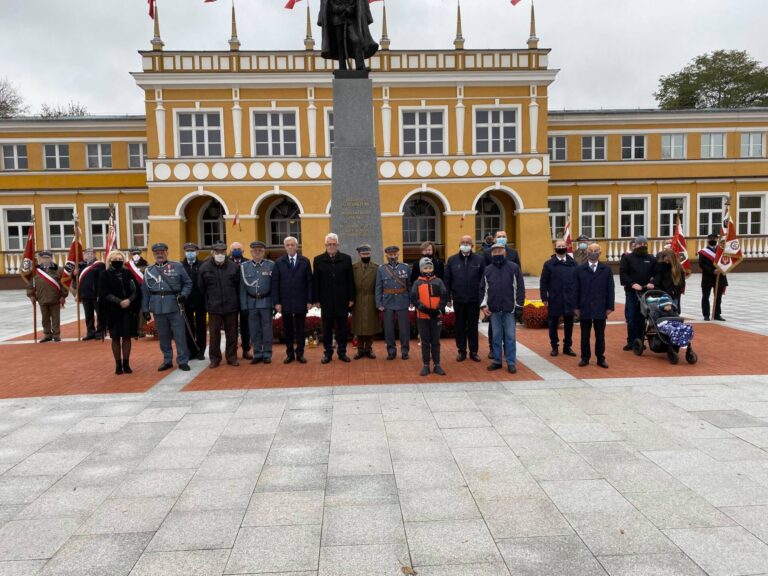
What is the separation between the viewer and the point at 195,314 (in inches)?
351

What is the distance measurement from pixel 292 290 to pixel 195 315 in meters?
1.83

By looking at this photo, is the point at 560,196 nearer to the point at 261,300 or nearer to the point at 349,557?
the point at 261,300

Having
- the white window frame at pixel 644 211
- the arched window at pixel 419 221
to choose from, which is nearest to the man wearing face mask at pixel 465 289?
the arched window at pixel 419 221

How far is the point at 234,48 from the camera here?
25844 mm

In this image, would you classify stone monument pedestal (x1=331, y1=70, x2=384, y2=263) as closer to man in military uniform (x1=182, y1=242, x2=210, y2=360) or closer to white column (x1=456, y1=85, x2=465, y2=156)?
man in military uniform (x1=182, y1=242, x2=210, y2=360)

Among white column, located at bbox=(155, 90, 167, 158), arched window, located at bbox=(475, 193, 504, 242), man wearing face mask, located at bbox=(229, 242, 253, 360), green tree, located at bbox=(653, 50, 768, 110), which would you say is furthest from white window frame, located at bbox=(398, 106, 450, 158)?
green tree, located at bbox=(653, 50, 768, 110)

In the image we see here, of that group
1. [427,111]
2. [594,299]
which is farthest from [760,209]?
[594,299]

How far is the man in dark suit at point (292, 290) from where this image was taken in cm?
826

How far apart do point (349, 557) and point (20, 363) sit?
824cm

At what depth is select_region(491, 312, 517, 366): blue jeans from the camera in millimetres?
7605

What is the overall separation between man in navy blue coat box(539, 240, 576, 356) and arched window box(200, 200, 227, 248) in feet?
73.1

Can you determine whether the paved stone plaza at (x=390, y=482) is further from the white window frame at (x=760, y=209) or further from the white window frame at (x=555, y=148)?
the white window frame at (x=760, y=209)

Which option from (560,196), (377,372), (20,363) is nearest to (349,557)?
(377,372)

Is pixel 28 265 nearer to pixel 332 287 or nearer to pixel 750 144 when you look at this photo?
pixel 332 287
